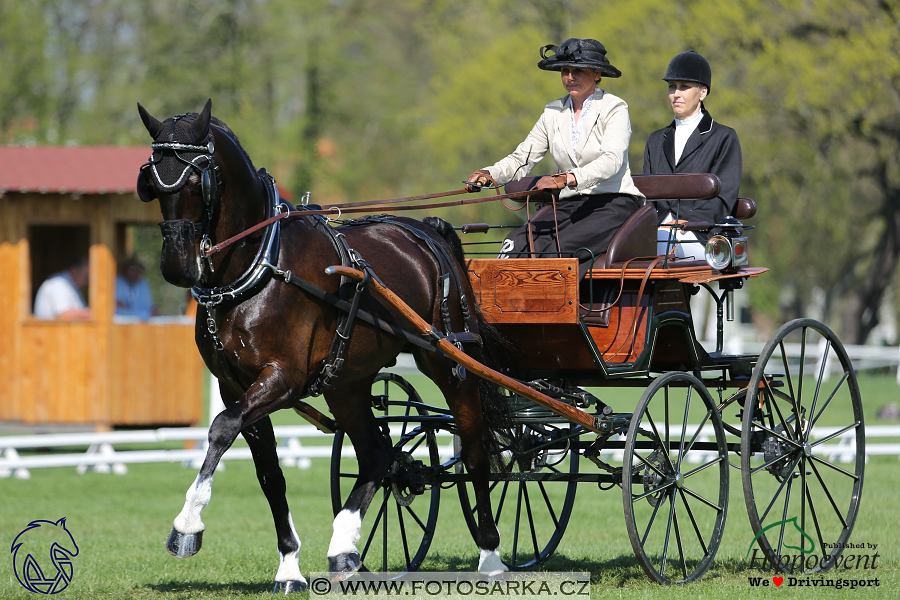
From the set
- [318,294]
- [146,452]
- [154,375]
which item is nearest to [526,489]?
[318,294]

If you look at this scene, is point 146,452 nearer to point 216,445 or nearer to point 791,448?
point 791,448

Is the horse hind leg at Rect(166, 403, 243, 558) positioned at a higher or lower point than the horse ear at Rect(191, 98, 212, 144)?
lower

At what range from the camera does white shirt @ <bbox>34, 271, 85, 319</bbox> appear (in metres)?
14.0

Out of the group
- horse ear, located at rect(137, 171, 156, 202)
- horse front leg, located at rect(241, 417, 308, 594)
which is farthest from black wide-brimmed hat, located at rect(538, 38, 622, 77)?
horse front leg, located at rect(241, 417, 308, 594)

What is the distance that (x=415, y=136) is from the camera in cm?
4144

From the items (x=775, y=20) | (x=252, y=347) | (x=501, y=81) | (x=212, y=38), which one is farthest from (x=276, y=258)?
(x=212, y=38)

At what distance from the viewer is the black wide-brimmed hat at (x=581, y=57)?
22.8 feet

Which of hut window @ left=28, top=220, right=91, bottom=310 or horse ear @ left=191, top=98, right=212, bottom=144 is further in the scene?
hut window @ left=28, top=220, right=91, bottom=310

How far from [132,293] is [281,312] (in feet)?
30.1

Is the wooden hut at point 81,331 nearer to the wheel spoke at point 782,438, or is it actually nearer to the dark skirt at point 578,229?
the dark skirt at point 578,229

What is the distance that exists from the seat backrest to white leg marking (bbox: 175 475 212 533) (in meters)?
2.73

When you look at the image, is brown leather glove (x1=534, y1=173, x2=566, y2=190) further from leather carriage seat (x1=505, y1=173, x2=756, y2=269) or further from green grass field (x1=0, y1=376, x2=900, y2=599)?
green grass field (x1=0, y1=376, x2=900, y2=599)

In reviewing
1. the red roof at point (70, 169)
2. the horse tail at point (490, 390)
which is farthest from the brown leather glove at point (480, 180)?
the red roof at point (70, 169)

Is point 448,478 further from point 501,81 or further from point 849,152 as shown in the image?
point 501,81
